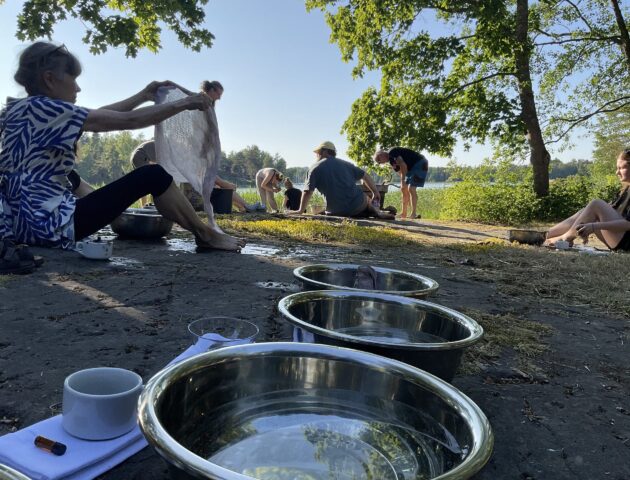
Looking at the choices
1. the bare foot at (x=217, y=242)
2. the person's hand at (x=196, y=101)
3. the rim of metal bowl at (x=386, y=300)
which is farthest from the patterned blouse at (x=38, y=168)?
the rim of metal bowl at (x=386, y=300)

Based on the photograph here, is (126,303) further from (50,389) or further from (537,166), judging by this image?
(537,166)

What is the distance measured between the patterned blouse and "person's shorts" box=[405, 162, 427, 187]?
7.02 m

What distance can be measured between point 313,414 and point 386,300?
61 cm

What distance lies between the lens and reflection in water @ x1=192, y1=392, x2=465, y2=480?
84 cm

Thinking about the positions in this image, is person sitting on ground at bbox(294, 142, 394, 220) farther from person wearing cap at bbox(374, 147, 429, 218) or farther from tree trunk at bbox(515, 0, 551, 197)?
tree trunk at bbox(515, 0, 551, 197)

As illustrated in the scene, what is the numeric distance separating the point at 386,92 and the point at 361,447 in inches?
455

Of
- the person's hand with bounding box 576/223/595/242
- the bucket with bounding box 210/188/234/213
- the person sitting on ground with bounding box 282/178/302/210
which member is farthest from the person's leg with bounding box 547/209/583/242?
the person sitting on ground with bounding box 282/178/302/210

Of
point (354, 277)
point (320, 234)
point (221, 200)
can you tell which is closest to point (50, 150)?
point (354, 277)

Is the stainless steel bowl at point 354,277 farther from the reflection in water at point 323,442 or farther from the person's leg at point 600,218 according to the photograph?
the person's leg at point 600,218

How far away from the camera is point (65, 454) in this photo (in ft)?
2.85

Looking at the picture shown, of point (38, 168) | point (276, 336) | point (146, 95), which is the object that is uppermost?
point (146, 95)

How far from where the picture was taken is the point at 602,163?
91.8 ft

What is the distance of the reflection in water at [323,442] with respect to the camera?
33.1 inches

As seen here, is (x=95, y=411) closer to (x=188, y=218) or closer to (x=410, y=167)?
(x=188, y=218)
